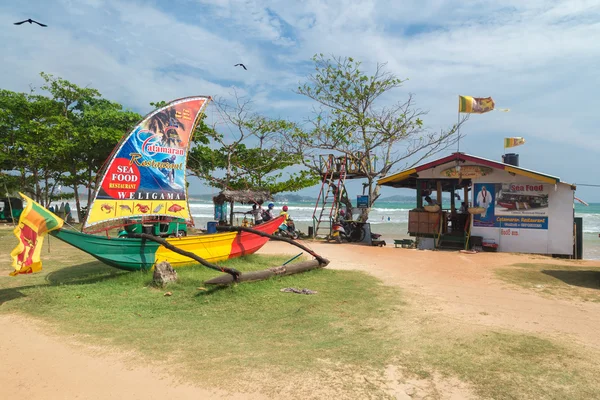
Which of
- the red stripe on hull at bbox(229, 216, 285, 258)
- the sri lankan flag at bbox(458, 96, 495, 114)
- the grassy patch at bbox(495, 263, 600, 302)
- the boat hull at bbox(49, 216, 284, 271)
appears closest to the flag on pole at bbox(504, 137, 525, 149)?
the sri lankan flag at bbox(458, 96, 495, 114)

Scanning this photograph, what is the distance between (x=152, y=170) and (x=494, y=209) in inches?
398

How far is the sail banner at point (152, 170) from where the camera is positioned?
8.69 meters

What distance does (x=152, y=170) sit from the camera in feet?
31.0

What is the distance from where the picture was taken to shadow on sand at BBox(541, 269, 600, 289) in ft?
26.3

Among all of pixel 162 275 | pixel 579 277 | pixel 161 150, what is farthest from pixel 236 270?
pixel 579 277

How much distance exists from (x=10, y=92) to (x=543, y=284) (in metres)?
25.4

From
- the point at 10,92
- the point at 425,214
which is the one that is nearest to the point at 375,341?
the point at 425,214

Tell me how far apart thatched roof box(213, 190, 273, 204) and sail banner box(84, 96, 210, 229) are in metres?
7.85

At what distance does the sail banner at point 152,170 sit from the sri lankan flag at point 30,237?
1.74 meters

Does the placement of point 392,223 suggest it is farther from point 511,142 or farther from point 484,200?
point 484,200

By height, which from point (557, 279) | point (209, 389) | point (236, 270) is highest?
point (236, 270)

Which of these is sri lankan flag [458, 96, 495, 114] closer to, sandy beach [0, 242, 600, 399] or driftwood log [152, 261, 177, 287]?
sandy beach [0, 242, 600, 399]

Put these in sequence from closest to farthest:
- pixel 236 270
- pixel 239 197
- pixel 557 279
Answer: pixel 236 270
pixel 557 279
pixel 239 197

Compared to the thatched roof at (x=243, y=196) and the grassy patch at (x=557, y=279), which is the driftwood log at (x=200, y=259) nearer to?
the grassy patch at (x=557, y=279)
